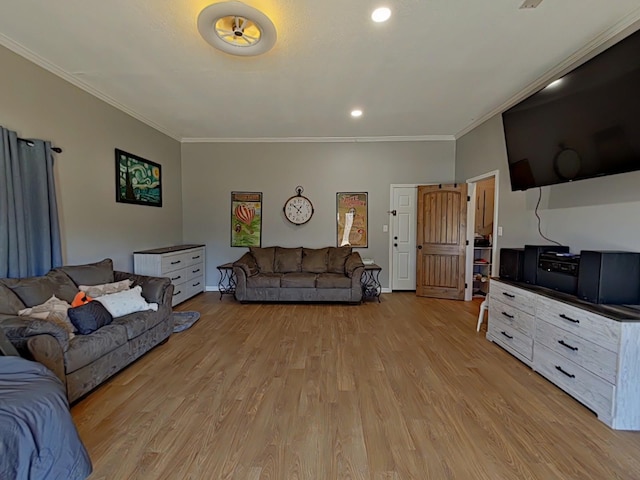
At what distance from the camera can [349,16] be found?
2.29m

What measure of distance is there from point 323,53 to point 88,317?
3.01 m

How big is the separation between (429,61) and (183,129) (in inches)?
159

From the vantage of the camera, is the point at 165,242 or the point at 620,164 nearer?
the point at 620,164

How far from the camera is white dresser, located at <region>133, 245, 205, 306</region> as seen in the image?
430 cm

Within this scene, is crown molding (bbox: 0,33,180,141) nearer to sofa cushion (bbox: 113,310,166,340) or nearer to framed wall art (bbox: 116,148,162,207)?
framed wall art (bbox: 116,148,162,207)

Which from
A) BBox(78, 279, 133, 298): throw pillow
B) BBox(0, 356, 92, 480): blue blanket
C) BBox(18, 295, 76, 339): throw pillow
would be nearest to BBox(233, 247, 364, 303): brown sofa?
BBox(78, 279, 133, 298): throw pillow

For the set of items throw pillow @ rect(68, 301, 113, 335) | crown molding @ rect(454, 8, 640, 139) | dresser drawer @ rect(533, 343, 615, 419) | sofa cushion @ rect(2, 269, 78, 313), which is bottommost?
dresser drawer @ rect(533, 343, 615, 419)

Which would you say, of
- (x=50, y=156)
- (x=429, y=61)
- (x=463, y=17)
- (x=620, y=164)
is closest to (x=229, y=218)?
(x=50, y=156)

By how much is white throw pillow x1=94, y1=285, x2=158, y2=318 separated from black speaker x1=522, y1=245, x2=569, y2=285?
3.75 meters

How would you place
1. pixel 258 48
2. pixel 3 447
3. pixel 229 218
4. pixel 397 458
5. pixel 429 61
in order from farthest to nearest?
pixel 229 218, pixel 429 61, pixel 258 48, pixel 397 458, pixel 3 447

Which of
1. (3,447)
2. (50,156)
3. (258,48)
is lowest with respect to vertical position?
(3,447)

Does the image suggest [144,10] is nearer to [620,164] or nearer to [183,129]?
[183,129]

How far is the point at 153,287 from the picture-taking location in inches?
130

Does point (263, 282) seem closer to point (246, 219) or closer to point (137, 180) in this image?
point (246, 219)
